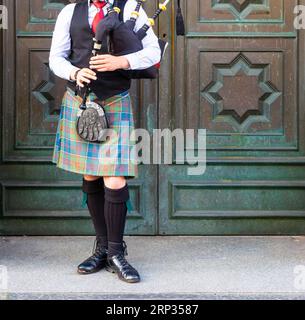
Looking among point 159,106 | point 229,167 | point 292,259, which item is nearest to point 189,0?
point 159,106

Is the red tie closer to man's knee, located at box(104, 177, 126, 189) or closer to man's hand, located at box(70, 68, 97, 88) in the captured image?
man's hand, located at box(70, 68, 97, 88)

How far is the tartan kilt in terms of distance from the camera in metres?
3.79

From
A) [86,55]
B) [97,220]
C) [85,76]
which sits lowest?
[97,220]

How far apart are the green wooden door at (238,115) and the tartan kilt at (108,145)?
1.01m

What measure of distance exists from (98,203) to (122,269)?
42 centimetres

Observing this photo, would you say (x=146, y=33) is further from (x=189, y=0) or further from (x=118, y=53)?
(x=189, y=0)

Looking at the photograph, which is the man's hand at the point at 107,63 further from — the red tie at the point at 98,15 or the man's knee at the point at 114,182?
the man's knee at the point at 114,182

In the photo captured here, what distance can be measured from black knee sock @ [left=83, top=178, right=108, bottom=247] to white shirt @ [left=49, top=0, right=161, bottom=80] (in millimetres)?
644

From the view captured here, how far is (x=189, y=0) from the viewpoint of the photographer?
4773 millimetres

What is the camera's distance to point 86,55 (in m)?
3.73

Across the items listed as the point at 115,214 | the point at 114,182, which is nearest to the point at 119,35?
the point at 114,182

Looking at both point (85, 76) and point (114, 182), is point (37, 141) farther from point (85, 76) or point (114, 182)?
point (85, 76)

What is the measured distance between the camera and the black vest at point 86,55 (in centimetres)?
371

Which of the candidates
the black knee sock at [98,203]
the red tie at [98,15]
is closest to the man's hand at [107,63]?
the red tie at [98,15]
